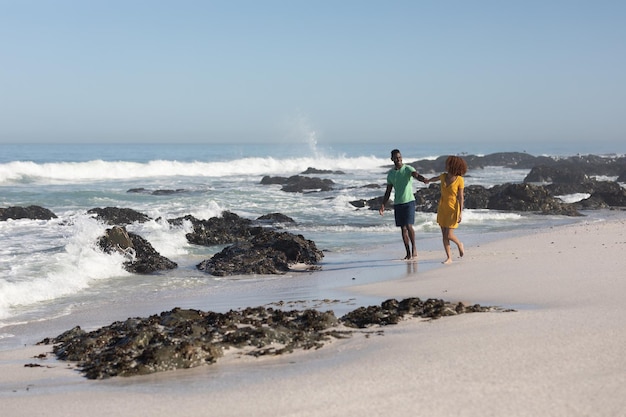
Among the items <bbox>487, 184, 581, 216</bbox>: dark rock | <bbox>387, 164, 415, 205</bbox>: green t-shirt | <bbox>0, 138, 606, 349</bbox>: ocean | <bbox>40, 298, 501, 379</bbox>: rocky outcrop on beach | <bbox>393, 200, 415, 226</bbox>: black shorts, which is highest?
<bbox>387, 164, 415, 205</bbox>: green t-shirt

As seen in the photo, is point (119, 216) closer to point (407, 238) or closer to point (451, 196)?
point (407, 238)

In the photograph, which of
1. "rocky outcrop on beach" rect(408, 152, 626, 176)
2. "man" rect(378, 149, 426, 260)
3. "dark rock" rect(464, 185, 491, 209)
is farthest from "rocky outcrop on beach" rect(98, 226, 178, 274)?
"rocky outcrop on beach" rect(408, 152, 626, 176)

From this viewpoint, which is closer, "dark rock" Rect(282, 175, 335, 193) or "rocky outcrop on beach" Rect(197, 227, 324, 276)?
"rocky outcrop on beach" Rect(197, 227, 324, 276)

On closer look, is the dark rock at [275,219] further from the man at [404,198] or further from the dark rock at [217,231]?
the man at [404,198]

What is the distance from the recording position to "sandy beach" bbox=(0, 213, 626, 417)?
412 cm

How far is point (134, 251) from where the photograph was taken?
12523 millimetres

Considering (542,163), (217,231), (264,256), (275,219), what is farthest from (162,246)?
(542,163)

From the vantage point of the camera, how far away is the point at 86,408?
4.48 m

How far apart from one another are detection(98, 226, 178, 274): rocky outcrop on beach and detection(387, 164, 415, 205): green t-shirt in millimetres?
4008

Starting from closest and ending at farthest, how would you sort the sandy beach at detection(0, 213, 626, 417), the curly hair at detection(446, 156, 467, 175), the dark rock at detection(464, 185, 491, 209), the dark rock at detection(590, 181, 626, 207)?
the sandy beach at detection(0, 213, 626, 417) < the curly hair at detection(446, 156, 467, 175) < the dark rock at detection(464, 185, 491, 209) < the dark rock at detection(590, 181, 626, 207)

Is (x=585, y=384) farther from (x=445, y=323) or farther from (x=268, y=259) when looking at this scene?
(x=268, y=259)

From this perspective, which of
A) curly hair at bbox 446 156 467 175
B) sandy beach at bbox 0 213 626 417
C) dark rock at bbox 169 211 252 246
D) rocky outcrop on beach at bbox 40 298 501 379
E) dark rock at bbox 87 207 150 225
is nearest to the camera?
sandy beach at bbox 0 213 626 417

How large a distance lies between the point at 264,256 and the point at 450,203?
125 inches

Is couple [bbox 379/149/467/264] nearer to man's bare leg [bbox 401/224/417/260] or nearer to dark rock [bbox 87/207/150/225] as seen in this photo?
man's bare leg [bbox 401/224/417/260]
